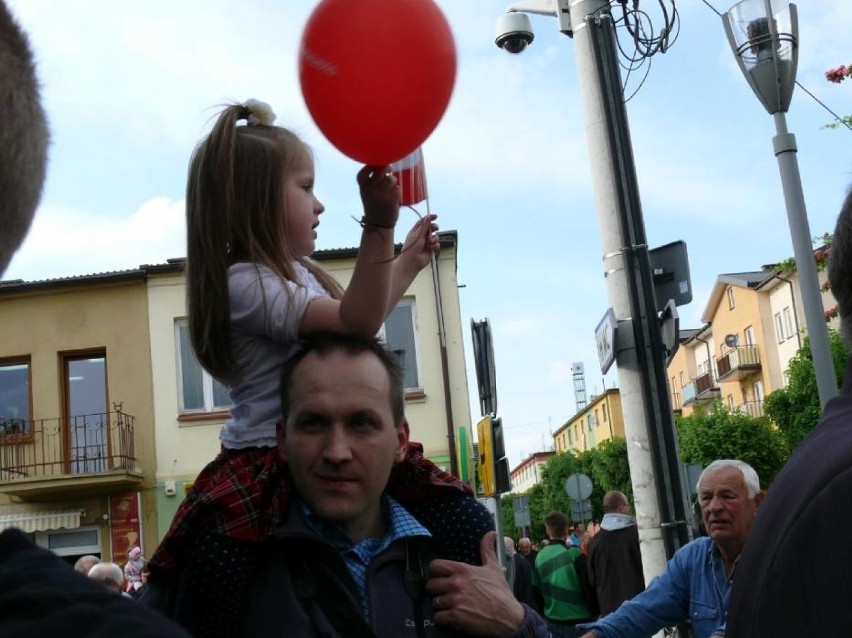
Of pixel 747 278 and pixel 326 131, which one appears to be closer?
pixel 326 131

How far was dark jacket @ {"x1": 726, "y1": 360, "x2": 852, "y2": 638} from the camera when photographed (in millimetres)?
1562

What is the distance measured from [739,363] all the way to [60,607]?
64748 millimetres

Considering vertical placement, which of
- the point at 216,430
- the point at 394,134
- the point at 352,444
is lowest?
the point at 352,444

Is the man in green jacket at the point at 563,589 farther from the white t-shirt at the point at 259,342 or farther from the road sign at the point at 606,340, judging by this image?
the white t-shirt at the point at 259,342

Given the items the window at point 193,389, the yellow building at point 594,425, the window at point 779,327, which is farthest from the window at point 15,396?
the yellow building at point 594,425

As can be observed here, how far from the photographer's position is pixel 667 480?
22.6 ft

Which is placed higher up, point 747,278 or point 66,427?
point 747,278

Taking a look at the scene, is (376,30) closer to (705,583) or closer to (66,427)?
(705,583)

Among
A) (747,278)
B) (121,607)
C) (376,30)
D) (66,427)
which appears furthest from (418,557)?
(747,278)

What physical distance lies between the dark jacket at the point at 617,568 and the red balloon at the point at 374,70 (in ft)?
25.7

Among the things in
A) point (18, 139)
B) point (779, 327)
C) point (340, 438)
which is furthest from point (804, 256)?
point (779, 327)

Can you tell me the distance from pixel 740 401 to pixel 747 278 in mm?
8947

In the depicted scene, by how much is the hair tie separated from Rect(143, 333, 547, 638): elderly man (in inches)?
25.8


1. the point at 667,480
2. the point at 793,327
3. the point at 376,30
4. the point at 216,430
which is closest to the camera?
the point at 376,30
